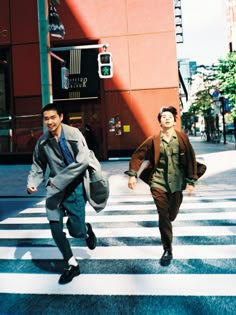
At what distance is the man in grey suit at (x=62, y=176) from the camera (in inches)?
155

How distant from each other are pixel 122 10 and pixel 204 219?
15.8m

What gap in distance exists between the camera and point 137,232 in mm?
6195

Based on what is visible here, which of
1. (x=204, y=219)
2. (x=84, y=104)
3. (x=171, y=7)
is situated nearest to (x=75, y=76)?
(x=84, y=104)

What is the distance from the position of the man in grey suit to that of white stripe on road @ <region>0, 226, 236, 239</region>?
201 cm

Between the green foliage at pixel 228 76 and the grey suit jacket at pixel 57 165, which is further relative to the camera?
the green foliage at pixel 228 76

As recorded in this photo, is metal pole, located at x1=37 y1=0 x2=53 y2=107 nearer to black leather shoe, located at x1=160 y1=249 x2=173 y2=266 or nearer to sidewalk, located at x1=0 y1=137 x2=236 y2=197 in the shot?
sidewalk, located at x1=0 y1=137 x2=236 y2=197

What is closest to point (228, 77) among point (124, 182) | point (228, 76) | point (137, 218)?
point (228, 76)

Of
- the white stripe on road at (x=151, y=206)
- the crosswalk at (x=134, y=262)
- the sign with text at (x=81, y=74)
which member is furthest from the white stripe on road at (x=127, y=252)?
the sign with text at (x=81, y=74)

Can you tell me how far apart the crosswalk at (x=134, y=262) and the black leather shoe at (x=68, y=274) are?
0.21ft

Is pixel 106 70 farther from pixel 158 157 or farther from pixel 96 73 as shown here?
pixel 158 157

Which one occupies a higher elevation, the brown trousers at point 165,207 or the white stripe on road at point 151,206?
the brown trousers at point 165,207

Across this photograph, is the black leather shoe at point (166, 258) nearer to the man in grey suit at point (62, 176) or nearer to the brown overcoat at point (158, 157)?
the brown overcoat at point (158, 157)

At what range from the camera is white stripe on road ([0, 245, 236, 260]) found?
192 inches

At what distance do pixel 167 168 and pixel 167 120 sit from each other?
583 millimetres
